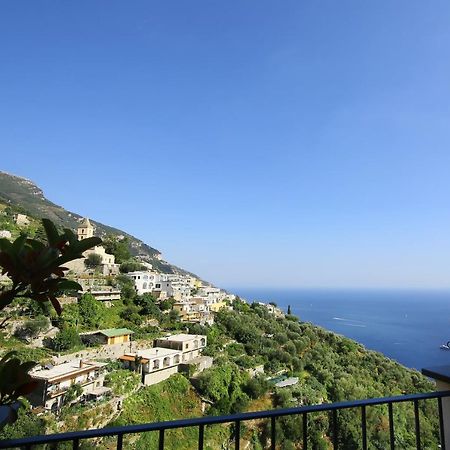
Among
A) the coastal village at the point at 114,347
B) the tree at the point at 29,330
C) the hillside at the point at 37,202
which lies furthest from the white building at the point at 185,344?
the hillside at the point at 37,202

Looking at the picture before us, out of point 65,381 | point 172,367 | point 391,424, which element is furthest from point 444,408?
point 172,367

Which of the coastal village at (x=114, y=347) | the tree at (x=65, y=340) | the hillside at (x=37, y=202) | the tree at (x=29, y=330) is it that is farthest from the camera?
the hillside at (x=37, y=202)

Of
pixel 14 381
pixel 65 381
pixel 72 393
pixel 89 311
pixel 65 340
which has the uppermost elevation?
pixel 14 381

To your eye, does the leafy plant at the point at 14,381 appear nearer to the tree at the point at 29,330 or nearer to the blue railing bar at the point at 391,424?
the blue railing bar at the point at 391,424

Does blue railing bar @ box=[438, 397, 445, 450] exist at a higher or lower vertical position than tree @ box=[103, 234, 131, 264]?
lower

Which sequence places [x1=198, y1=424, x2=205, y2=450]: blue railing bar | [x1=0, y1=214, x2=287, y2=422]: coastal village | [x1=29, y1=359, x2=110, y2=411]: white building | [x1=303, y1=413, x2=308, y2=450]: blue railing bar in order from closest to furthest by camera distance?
[x1=198, y1=424, x2=205, y2=450]: blue railing bar
[x1=303, y1=413, x2=308, y2=450]: blue railing bar
[x1=29, y1=359, x2=110, y2=411]: white building
[x1=0, y1=214, x2=287, y2=422]: coastal village

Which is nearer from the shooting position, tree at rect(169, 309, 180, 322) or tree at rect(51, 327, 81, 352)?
tree at rect(51, 327, 81, 352)

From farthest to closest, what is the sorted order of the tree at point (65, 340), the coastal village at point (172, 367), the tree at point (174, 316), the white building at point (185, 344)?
1. the tree at point (174, 316)
2. the white building at point (185, 344)
3. the tree at point (65, 340)
4. the coastal village at point (172, 367)

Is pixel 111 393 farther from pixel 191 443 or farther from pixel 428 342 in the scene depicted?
pixel 428 342

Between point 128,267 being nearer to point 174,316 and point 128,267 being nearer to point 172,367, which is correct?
point 174,316

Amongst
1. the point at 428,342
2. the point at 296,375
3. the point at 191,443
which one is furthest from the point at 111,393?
the point at 428,342

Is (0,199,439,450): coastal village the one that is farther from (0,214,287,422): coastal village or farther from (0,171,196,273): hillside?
(0,171,196,273): hillside

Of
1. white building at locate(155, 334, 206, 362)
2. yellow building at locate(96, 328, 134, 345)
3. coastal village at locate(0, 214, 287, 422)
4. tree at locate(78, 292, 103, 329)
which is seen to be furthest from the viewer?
tree at locate(78, 292, 103, 329)

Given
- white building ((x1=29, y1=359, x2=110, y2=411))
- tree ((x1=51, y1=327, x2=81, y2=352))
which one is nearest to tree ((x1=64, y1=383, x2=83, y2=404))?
white building ((x1=29, y1=359, x2=110, y2=411))
